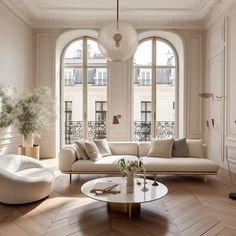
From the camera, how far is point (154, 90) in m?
7.36

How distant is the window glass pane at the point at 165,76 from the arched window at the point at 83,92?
161 cm

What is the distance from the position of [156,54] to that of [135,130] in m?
2.35

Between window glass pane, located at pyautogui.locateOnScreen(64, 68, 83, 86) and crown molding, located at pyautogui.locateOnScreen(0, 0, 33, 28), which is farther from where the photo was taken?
window glass pane, located at pyautogui.locateOnScreen(64, 68, 83, 86)

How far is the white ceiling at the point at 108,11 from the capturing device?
5781mm

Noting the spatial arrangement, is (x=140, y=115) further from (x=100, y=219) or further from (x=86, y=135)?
(x=100, y=219)

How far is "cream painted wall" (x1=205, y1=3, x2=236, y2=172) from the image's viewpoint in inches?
206

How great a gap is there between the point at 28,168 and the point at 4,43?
2854 mm

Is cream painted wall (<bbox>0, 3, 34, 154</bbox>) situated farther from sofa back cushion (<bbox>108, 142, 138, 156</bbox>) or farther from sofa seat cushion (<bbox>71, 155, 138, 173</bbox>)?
sofa back cushion (<bbox>108, 142, 138, 156</bbox>)

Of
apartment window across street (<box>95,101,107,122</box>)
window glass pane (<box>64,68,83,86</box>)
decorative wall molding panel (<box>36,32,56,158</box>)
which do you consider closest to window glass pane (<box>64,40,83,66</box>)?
window glass pane (<box>64,68,83,86</box>)

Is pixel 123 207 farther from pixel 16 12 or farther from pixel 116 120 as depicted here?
pixel 16 12

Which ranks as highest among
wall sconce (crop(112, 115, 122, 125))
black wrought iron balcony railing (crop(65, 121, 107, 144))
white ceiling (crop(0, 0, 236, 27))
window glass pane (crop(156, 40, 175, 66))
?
white ceiling (crop(0, 0, 236, 27))

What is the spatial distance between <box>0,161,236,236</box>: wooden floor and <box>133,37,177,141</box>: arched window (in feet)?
11.4

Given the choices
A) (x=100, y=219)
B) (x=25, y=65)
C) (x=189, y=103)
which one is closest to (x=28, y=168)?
(x=100, y=219)

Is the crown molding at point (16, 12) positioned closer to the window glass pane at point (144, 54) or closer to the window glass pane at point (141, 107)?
the window glass pane at point (144, 54)
